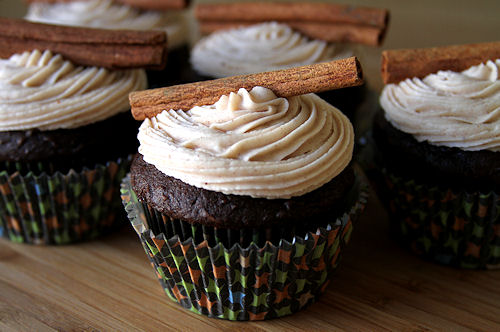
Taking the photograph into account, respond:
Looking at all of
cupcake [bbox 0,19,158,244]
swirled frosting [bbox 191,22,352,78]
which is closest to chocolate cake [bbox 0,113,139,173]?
cupcake [bbox 0,19,158,244]

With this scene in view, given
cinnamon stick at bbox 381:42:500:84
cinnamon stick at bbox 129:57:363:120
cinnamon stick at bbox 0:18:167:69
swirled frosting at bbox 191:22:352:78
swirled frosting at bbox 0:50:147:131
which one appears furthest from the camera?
swirled frosting at bbox 191:22:352:78

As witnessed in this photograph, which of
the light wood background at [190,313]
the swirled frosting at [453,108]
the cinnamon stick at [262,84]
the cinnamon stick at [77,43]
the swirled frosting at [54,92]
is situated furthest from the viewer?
the cinnamon stick at [77,43]

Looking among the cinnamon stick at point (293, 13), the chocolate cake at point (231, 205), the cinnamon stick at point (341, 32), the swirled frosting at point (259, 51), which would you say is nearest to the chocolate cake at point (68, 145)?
the chocolate cake at point (231, 205)

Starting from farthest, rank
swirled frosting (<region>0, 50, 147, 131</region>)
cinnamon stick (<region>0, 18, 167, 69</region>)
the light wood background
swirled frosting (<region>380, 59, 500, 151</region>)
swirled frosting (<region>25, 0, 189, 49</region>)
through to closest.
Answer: swirled frosting (<region>25, 0, 189, 49</region>) < cinnamon stick (<region>0, 18, 167, 69</region>) < swirled frosting (<region>0, 50, 147, 131</region>) < swirled frosting (<region>380, 59, 500, 151</region>) < the light wood background

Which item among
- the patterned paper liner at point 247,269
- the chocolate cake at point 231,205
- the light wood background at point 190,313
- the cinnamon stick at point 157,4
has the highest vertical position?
the cinnamon stick at point 157,4

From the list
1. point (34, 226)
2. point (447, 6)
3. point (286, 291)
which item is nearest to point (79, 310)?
point (34, 226)

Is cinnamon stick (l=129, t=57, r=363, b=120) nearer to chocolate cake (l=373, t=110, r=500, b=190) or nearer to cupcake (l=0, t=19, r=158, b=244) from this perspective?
cupcake (l=0, t=19, r=158, b=244)

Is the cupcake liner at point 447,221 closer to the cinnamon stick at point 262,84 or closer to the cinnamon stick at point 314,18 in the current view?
the cinnamon stick at point 262,84
